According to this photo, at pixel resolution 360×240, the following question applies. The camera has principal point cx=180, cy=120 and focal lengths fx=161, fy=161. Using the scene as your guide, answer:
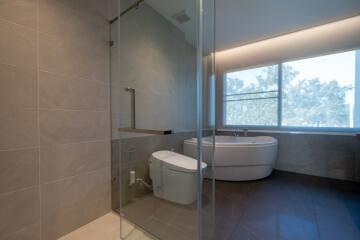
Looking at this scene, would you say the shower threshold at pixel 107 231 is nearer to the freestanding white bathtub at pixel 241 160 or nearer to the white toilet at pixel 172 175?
the white toilet at pixel 172 175

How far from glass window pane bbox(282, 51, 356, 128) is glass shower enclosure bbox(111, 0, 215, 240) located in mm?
2300

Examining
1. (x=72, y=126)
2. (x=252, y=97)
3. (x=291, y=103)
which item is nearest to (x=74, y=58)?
(x=72, y=126)

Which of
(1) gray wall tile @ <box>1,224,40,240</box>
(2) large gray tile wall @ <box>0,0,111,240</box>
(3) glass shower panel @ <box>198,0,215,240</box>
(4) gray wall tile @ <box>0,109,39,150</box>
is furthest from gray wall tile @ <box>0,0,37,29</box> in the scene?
(1) gray wall tile @ <box>1,224,40,240</box>

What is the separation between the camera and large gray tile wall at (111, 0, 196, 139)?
168 centimetres

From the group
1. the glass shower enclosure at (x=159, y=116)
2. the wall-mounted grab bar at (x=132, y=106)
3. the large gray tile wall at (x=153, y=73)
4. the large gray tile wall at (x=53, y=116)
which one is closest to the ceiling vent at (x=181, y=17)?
the glass shower enclosure at (x=159, y=116)

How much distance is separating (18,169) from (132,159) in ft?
2.85

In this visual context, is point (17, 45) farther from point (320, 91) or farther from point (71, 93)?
point (320, 91)

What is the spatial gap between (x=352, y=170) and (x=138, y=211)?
3.22 m

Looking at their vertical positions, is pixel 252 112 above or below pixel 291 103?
below

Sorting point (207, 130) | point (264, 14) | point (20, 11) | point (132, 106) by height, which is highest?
point (264, 14)

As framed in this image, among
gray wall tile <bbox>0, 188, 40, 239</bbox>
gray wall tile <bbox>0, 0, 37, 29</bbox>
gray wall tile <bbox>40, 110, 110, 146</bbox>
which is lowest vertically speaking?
gray wall tile <bbox>0, 188, 40, 239</bbox>

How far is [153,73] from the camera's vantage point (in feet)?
6.41

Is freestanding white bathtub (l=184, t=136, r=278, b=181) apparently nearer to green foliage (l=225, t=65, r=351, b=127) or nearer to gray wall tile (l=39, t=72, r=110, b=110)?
green foliage (l=225, t=65, r=351, b=127)

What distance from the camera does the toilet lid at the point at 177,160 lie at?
1.49 meters
